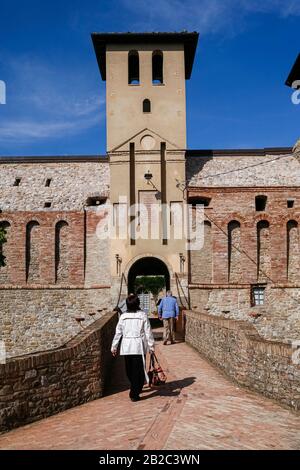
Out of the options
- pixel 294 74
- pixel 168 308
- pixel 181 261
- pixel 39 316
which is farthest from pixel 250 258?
pixel 39 316

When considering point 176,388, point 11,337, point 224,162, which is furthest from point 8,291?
point 176,388

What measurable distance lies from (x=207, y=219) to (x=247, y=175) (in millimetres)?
3497

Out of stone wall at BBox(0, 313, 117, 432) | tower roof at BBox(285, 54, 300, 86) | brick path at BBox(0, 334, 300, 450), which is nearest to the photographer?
brick path at BBox(0, 334, 300, 450)

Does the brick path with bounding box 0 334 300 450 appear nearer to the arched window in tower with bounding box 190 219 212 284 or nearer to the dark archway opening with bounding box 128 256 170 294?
the arched window in tower with bounding box 190 219 212 284

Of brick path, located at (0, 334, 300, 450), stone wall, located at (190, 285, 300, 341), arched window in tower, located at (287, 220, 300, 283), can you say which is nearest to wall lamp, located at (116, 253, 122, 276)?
stone wall, located at (190, 285, 300, 341)

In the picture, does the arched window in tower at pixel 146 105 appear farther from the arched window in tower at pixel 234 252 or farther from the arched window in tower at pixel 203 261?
the arched window in tower at pixel 234 252

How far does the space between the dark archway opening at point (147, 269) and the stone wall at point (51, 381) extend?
43.0 ft

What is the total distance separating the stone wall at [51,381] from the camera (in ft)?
25.5

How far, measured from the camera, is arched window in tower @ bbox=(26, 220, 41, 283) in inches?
980

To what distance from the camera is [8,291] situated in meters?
24.6

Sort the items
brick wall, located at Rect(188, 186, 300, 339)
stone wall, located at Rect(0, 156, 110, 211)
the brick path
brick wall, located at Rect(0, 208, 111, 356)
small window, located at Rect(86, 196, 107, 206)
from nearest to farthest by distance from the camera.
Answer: the brick path
brick wall, located at Rect(188, 186, 300, 339)
brick wall, located at Rect(0, 208, 111, 356)
small window, located at Rect(86, 196, 107, 206)
stone wall, located at Rect(0, 156, 110, 211)

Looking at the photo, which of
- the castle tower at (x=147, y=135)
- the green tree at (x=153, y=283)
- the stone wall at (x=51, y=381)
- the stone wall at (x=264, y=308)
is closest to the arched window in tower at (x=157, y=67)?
the castle tower at (x=147, y=135)

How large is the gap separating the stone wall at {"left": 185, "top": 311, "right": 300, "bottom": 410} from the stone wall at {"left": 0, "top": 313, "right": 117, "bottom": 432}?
9.71ft
